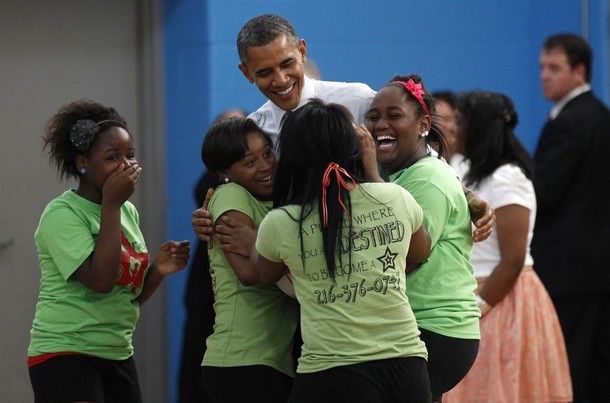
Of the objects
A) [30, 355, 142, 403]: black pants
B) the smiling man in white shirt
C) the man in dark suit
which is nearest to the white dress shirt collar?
the man in dark suit

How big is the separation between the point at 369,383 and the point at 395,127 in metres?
0.83

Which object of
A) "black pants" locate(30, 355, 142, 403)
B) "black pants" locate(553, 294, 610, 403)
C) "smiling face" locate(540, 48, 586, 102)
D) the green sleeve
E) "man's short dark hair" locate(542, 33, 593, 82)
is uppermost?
"man's short dark hair" locate(542, 33, 593, 82)

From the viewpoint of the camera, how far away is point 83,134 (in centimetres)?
405

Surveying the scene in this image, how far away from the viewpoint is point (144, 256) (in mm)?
4207

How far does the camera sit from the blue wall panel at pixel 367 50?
6258 mm

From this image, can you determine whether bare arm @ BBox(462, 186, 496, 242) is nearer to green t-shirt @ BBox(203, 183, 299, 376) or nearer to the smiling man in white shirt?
the smiling man in white shirt

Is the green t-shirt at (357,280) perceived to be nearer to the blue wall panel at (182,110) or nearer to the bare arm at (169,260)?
the bare arm at (169,260)

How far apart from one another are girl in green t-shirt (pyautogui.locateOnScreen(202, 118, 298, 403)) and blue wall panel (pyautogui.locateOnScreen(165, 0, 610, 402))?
242 centimetres

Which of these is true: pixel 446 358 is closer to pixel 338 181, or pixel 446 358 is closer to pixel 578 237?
pixel 338 181

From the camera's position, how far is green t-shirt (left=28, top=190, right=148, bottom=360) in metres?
3.96

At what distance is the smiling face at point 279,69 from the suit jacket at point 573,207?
8.35ft

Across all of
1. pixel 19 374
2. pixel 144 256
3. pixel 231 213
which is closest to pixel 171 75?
pixel 19 374

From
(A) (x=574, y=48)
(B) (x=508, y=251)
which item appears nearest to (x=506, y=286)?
(B) (x=508, y=251)

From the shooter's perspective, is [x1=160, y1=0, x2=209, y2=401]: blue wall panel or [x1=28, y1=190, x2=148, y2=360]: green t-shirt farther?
[x1=160, y1=0, x2=209, y2=401]: blue wall panel
